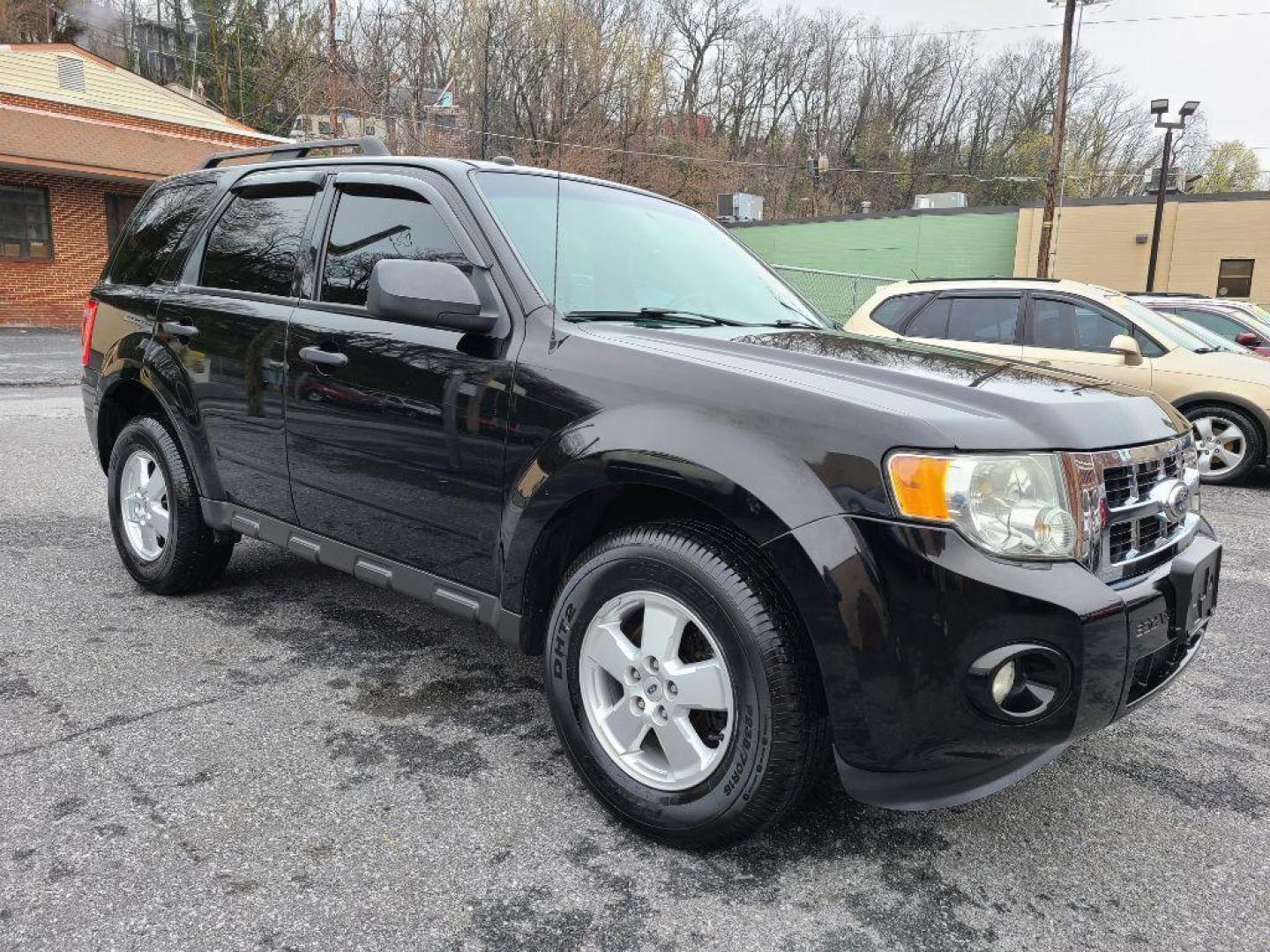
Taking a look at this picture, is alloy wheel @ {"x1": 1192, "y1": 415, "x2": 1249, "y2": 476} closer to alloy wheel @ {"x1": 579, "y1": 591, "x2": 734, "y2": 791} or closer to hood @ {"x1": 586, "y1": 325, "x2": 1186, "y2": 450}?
hood @ {"x1": 586, "y1": 325, "x2": 1186, "y2": 450}

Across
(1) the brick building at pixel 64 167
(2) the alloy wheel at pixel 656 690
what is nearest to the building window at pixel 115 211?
(1) the brick building at pixel 64 167

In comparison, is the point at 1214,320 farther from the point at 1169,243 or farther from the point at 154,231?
the point at 1169,243

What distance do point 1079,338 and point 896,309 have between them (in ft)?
5.27

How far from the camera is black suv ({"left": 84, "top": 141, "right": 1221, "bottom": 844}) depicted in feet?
6.86

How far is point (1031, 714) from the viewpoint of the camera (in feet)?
6.93

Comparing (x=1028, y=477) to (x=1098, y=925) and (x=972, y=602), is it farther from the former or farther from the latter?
(x=1098, y=925)

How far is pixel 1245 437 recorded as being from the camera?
324 inches

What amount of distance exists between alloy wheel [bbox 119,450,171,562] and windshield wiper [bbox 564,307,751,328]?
2359mm

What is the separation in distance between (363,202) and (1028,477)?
244 cm

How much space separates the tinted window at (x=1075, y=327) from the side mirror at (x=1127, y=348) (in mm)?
158

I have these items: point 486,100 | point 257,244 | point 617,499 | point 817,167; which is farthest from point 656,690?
point 817,167

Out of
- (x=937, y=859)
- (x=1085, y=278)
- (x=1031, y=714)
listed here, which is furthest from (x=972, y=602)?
(x=1085, y=278)

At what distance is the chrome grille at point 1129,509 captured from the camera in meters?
2.18

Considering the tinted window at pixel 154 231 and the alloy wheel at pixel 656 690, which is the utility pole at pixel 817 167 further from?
the alloy wheel at pixel 656 690
